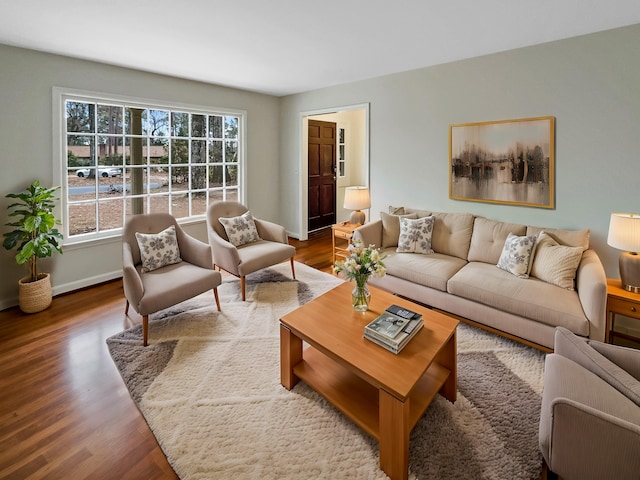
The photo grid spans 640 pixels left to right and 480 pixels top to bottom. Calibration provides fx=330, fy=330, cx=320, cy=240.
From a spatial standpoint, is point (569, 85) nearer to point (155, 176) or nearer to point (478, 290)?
point (478, 290)

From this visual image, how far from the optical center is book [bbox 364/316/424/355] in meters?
1.79

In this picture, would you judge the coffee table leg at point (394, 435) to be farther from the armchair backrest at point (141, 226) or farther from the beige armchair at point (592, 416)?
the armchair backrest at point (141, 226)

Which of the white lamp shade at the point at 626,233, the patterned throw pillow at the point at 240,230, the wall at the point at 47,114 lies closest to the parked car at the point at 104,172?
the wall at the point at 47,114

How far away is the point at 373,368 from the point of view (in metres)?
1.67

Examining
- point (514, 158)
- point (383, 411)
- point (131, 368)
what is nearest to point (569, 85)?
point (514, 158)

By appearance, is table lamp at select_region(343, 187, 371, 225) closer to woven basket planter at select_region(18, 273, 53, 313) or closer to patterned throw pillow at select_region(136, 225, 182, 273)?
patterned throw pillow at select_region(136, 225, 182, 273)

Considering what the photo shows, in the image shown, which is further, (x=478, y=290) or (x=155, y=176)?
(x=155, y=176)

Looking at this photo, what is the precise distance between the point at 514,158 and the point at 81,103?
4.64m

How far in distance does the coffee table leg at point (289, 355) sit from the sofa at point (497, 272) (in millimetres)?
1446

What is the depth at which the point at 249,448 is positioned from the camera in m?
1.70

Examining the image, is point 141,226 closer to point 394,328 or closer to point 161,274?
point 161,274

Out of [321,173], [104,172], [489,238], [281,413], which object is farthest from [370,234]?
[104,172]

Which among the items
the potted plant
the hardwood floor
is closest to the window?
the potted plant

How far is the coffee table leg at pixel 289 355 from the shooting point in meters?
2.09
